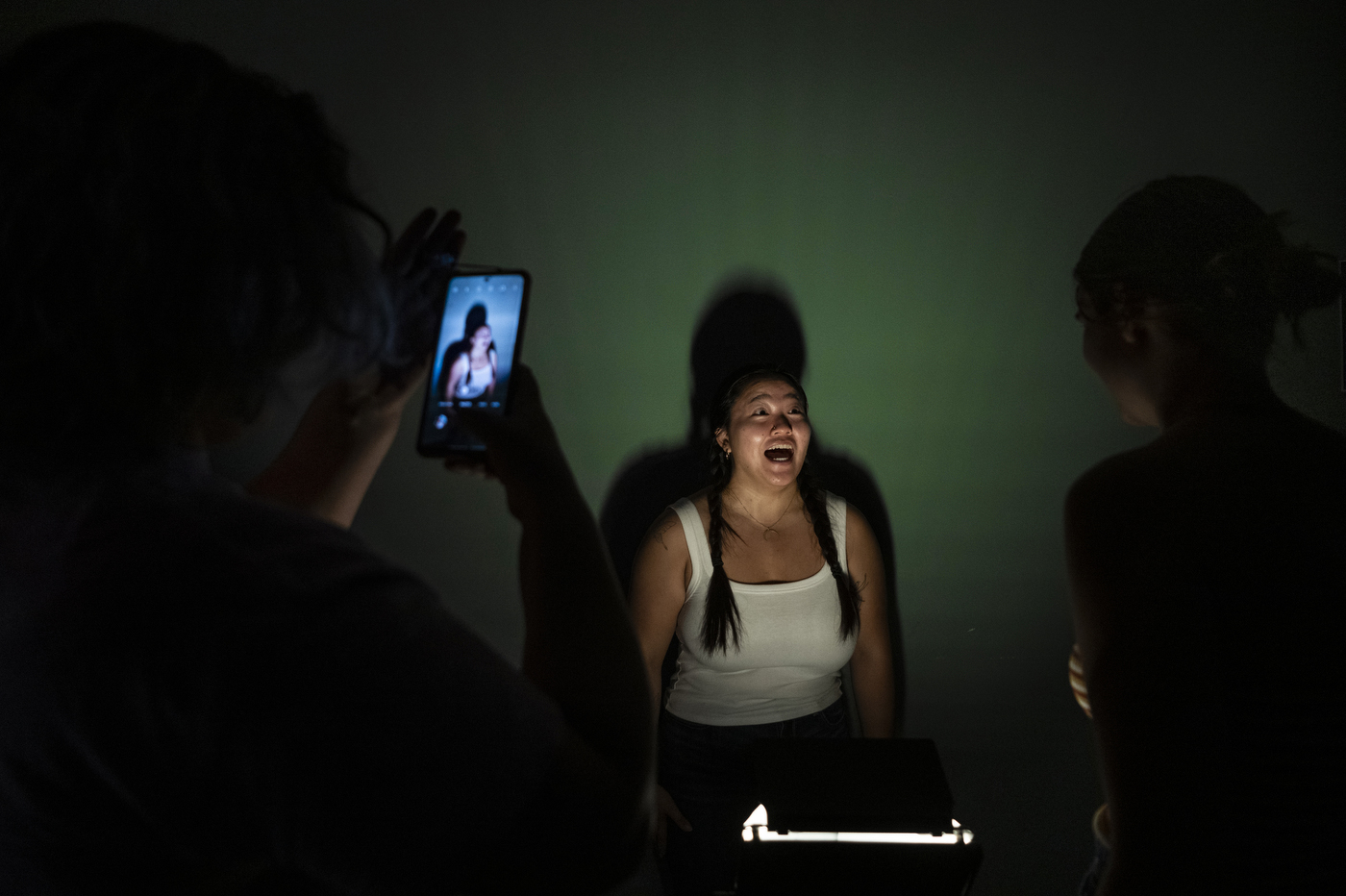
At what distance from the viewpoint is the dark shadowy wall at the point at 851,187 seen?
6.05 feet

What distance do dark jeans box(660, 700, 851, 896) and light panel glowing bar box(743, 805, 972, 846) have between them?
24.9 inches

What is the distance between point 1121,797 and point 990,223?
4.98 ft

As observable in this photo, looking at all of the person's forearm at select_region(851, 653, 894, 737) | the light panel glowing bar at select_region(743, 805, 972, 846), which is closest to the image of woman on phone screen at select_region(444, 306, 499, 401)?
the light panel glowing bar at select_region(743, 805, 972, 846)

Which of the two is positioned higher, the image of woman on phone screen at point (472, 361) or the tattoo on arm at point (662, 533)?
the image of woman on phone screen at point (472, 361)

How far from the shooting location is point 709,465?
203cm

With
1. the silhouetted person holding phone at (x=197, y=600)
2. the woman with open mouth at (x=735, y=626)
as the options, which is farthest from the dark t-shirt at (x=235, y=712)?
the woman with open mouth at (x=735, y=626)

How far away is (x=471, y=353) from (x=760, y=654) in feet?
3.98

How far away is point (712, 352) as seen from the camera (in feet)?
6.50

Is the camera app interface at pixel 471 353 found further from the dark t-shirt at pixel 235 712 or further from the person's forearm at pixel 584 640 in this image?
the dark t-shirt at pixel 235 712

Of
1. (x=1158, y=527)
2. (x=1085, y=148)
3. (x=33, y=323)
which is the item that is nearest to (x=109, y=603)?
(x=33, y=323)

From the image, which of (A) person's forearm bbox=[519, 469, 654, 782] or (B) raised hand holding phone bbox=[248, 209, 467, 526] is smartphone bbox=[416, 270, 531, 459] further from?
(A) person's forearm bbox=[519, 469, 654, 782]

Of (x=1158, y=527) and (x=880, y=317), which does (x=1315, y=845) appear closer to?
(x=1158, y=527)

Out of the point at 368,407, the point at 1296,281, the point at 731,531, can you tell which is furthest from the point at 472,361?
the point at 731,531

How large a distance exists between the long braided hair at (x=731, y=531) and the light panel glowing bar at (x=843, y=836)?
25.3 inches
